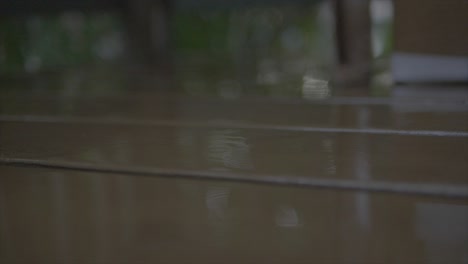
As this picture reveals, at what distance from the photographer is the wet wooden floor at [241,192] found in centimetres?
30

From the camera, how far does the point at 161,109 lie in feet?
2.89

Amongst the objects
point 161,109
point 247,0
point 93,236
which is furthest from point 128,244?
point 247,0

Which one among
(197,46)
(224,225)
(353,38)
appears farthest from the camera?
(197,46)

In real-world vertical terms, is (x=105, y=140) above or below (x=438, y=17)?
below

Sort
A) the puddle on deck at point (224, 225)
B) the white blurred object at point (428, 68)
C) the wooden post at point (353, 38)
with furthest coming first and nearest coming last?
the wooden post at point (353, 38) → the white blurred object at point (428, 68) → the puddle on deck at point (224, 225)

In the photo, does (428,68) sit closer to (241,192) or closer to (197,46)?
(241,192)

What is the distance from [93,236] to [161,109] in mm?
567

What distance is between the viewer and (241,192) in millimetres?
379

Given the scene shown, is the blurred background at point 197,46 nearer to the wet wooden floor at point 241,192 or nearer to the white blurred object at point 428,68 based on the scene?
the white blurred object at point 428,68

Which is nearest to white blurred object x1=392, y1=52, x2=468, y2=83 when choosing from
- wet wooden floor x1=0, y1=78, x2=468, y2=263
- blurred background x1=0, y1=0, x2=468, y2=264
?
blurred background x1=0, y1=0, x2=468, y2=264

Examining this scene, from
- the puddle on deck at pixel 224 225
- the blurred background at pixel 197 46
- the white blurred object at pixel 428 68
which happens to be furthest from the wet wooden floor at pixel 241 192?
the blurred background at pixel 197 46

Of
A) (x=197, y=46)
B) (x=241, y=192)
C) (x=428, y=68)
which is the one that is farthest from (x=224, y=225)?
(x=197, y=46)

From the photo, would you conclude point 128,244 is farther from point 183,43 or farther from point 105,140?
point 183,43

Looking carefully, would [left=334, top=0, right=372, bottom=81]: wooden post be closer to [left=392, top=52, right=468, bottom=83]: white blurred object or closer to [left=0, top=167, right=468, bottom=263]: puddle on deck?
[left=392, top=52, right=468, bottom=83]: white blurred object
